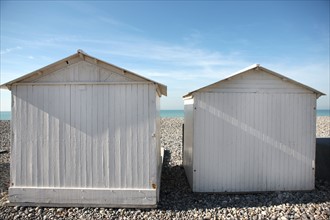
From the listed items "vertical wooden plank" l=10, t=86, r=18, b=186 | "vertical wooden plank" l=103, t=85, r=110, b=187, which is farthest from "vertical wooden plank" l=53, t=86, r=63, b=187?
"vertical wooden plank" l=103, t=85, r=110, b=187

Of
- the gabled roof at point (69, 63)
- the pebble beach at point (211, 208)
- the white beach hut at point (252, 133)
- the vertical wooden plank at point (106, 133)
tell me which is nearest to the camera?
the pebble beach at point (211, 208)

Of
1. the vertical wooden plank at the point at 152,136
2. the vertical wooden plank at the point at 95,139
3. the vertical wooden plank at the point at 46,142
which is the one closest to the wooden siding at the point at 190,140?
the vertical wooden plank at the point at 152,136

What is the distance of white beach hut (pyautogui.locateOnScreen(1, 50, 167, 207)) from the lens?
5215 millimetres

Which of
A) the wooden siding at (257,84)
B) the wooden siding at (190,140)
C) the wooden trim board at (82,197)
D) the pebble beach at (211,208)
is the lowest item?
the pebble beach at (211,208)

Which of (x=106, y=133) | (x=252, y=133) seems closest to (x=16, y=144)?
(x=106, y=133)

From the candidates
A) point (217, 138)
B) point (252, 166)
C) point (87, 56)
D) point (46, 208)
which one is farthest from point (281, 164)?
point (46, 208)

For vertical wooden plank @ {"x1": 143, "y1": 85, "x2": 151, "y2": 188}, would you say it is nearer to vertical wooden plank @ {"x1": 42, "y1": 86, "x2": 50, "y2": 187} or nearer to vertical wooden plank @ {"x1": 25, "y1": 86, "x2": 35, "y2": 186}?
vertical wooden plank @ {"x1": 42, "y1": 86, "x2": 50, "y2": 187}

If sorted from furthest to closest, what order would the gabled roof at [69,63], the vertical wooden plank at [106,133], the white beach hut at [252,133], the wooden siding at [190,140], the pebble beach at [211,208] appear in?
the wooden siding at [190,140] → the white beach hut at [252,133] → the vertical wooden plank at [106,133] → the gabled roof at [69,63] → the pebble beach at [211,208]

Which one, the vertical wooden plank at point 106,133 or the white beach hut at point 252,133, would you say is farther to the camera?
the white beach hut at point 252,133

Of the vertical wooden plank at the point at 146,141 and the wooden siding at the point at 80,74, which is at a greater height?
the wooden siding at the point at 80,74

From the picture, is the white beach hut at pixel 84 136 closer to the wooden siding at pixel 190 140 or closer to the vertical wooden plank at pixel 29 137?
the vertical wooden plank at pixel 29 137

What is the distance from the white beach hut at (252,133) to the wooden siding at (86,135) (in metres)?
1.73

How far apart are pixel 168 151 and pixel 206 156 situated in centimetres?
593

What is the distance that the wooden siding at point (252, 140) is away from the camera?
607 centimetres
